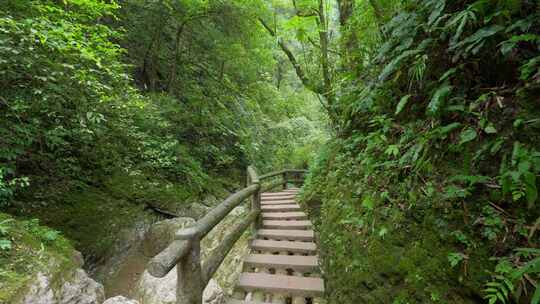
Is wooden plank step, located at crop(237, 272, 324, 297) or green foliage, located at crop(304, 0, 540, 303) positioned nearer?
green foliage, located at crop(304, 0, 540, 303)

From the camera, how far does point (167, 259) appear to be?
167 cm

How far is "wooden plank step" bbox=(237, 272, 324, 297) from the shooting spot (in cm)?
286

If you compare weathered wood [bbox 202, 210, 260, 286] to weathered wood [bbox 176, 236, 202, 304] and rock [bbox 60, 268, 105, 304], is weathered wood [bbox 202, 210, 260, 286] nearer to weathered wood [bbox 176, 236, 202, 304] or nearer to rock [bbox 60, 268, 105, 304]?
weathered wood [bbox 176, 236, 202, 304]

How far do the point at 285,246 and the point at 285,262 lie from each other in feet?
1.60

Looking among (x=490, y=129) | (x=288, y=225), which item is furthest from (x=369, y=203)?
(x=288, y=225)

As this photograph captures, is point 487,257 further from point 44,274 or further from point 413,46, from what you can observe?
point 44,274

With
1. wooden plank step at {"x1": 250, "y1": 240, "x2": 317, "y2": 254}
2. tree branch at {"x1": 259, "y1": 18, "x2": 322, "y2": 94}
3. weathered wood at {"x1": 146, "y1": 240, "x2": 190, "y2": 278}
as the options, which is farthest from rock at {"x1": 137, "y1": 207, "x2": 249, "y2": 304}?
tree branch at {"x1": 259, "y1": 18, "x2": 322, "y2": 94}

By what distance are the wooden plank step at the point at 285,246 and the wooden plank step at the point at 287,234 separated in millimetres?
203

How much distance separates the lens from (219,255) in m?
2.71

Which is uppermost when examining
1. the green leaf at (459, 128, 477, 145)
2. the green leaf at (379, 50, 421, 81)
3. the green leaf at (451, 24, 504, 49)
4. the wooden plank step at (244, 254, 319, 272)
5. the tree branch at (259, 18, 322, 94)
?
the tree branch at (259, 18, 322, 94)

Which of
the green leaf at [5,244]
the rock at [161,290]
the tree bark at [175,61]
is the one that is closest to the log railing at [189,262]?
the rock at [161,290]

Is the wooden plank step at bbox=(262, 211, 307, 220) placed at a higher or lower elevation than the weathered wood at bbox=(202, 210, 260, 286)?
lower

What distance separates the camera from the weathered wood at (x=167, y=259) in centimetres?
159

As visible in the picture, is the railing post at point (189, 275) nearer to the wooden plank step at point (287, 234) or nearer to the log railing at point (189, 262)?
the log railing at point (189, 262)
